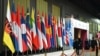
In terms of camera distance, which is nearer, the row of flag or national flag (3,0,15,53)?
national flag (3,0,15,53)

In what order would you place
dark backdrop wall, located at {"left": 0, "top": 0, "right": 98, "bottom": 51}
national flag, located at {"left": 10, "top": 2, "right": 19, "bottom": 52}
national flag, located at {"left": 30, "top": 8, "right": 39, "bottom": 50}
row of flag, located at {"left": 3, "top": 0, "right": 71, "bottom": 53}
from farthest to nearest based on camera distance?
national flag, located at {"left": 30, "top": 8, "right": 39, "bottom": 50}, dark backdrop wall, located at {"left": 0, "top": 0, "right": 98, "bottom": 51}, national flag, located at {"left": 10, "top": 2, "right": 19, "bottom": 52}, row of flag, located at {"left": 3, "top": 0, "right": 71, "bottom": 53}

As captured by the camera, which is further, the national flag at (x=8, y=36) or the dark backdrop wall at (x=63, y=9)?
the dark backdrop wall at (x=63, y=9)

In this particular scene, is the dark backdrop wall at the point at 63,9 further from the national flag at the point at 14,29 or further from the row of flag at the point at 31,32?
the row of flag at the point at 31,32

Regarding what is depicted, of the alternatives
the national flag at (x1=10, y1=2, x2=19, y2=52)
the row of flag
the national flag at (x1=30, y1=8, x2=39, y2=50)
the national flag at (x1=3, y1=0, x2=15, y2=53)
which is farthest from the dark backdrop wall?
the national flag at (x1=30, y1=8, x2=39, y2=50)

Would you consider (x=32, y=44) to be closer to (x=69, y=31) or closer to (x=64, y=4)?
(x=69, y=31)

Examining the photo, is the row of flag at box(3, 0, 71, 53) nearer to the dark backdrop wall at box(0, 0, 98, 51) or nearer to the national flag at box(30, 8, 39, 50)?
the national flag at box(30, 8, 39, 50)

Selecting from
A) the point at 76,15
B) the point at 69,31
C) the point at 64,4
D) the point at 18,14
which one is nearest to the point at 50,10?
the point at 69,31

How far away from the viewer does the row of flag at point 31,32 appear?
30.6ft

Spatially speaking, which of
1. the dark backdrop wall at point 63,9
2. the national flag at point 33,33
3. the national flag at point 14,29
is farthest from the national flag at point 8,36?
the national flag at point 33,33

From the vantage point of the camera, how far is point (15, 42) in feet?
32.8

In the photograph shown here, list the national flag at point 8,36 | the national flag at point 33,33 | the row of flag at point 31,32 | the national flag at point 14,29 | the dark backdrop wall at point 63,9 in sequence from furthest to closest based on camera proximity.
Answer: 1. the national flag at point 33,33
2. the dark backdrop wall at point 63,9
3. the national flag at point 14,29
4. the row of flag at point 31,32
5. the national flag at point 8,36

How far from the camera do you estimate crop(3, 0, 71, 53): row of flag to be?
9.34 metres

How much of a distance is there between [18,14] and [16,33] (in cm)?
84

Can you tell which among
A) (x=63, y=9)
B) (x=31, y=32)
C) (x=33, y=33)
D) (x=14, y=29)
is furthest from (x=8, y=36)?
(x=63, y=9)
